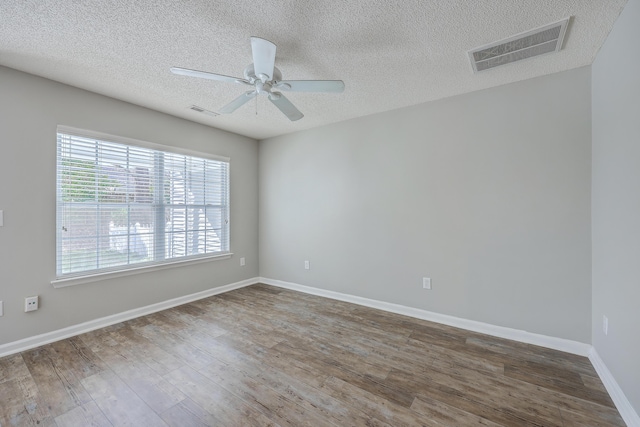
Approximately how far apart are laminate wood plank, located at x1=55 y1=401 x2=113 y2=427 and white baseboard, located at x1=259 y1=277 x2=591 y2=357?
2.60 metres

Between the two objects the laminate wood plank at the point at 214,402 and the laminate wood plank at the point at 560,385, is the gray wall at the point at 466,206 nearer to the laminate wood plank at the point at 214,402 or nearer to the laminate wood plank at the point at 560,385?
the laminate wood plank at the point at 560,385

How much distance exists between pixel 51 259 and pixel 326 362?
2.72 metres

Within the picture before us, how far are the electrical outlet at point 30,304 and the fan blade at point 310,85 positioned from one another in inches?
113

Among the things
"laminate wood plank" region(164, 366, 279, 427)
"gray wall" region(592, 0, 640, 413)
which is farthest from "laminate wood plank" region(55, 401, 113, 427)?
"gray wall" region(592, 0, 640, 413)

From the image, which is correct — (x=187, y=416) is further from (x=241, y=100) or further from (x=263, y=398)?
(x=241, y=100)

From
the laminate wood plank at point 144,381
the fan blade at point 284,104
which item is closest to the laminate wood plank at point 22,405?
the laminate wood plank at point 144,381

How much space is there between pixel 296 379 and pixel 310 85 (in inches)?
84.0

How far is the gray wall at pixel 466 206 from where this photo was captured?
2279 millimetres

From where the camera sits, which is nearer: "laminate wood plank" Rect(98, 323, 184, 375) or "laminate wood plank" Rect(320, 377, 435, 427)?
"laminate wood plank" Rect(320, 377, 435, 427)

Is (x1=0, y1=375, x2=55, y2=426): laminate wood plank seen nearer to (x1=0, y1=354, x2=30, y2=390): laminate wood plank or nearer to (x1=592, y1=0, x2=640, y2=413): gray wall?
(x1=0, y1=354, x2=30, y2=390): laminate wood plank

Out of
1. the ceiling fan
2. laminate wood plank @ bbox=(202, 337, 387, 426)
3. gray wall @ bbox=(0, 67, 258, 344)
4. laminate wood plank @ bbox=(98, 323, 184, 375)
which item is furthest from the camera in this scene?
gray wall @ bbox=(0, 67, 258, 344)

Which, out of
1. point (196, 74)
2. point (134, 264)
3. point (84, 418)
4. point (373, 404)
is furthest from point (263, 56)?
point (134, 264)

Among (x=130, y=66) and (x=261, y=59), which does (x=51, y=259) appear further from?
(x=261, y=59)

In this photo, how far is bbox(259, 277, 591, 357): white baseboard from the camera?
227 centimetres
